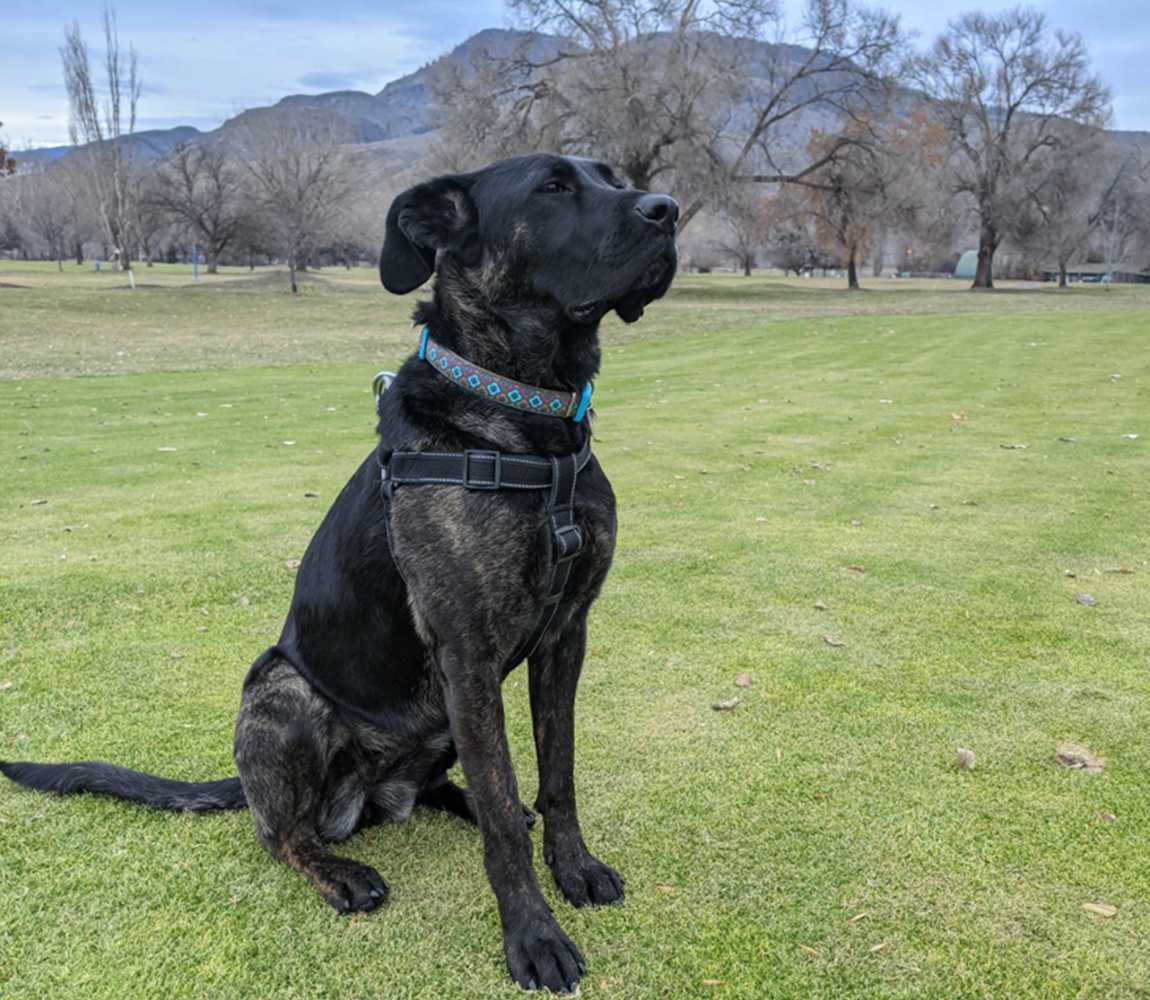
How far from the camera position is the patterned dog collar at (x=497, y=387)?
8.97 ft

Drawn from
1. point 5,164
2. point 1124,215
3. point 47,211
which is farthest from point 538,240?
point 47,211

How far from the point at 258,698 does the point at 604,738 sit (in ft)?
4.83

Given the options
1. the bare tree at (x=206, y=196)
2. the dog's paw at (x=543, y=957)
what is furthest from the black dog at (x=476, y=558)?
the bare tree at (x=206, y=196)

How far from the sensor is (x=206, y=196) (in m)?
71.4

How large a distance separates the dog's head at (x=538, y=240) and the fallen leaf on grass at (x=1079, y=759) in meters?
2.40

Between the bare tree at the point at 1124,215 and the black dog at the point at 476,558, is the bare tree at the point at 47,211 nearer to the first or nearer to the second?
the bare tree at the point at 1124,215

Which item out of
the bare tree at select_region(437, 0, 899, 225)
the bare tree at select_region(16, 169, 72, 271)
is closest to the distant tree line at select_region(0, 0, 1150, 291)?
the bare tree at select_region(437, 0, 899, 225)

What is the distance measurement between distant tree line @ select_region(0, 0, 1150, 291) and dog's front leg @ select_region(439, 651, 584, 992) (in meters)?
39.7

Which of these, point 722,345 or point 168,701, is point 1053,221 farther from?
point 168,701

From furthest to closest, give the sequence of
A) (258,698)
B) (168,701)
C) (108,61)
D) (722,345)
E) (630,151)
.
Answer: (108,61), (630,151), (722,345), (168,701), (258,698)

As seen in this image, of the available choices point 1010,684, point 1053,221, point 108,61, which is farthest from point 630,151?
point 1010,684

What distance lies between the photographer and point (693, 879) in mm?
2918

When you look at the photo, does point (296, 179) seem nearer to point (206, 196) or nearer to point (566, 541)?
point (206, 196)

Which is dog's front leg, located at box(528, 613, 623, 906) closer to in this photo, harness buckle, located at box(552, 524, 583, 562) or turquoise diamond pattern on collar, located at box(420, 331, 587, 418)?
harness buckle, located at box(552, 524, 583, 562)
